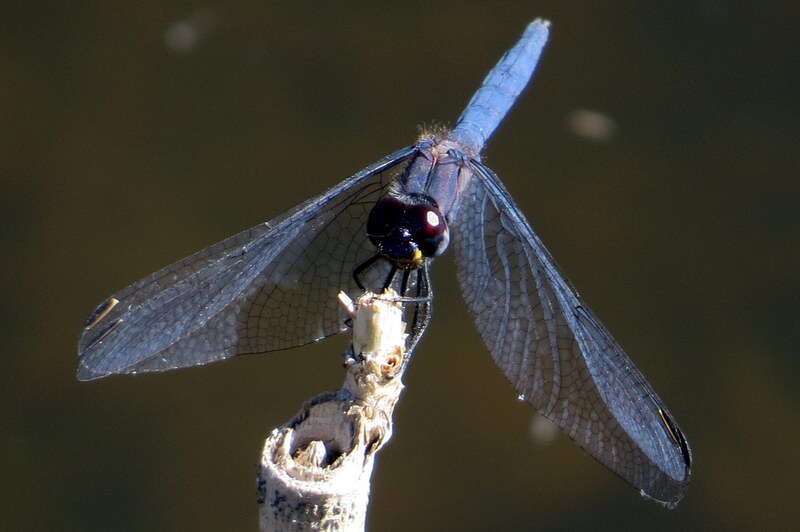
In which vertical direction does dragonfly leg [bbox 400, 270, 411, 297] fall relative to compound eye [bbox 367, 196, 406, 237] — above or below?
below

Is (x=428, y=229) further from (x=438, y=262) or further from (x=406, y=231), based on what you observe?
(x=438, y=262)

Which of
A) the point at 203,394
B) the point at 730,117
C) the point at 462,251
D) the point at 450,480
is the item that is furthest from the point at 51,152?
the point at 730,117

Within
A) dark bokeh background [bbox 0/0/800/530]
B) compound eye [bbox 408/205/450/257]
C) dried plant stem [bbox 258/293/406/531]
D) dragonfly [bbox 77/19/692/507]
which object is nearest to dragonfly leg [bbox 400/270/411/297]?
dragonfly [bbox 77/19/692/507]

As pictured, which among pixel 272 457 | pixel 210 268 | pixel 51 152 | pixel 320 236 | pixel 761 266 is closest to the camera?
pixel 272 457

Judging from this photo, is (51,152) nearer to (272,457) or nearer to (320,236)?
(320,236)

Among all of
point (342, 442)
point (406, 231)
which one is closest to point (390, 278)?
point (406, 231)

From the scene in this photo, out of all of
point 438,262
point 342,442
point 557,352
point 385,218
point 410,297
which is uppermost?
point 438,262

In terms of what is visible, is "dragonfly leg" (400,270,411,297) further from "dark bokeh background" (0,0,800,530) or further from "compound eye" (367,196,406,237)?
"dark bokeh background" (0,0,800,530)
